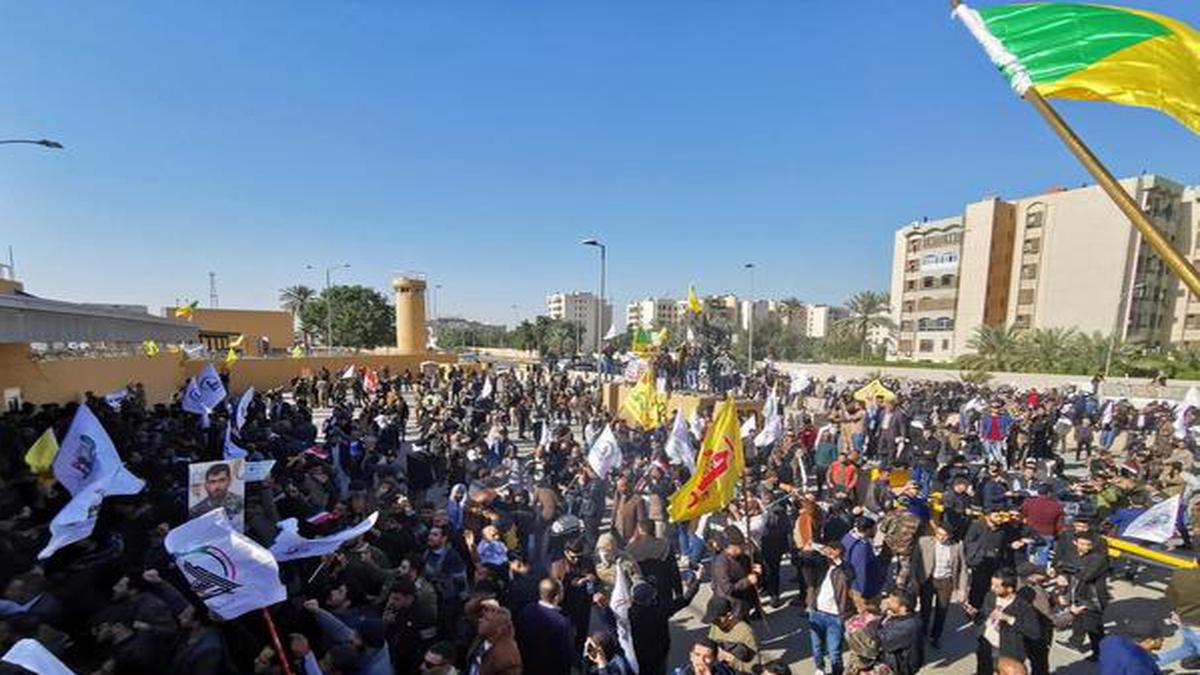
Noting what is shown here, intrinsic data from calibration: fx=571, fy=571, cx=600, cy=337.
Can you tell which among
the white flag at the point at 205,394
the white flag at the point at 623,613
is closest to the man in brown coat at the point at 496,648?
the white flag at the point at 623,613

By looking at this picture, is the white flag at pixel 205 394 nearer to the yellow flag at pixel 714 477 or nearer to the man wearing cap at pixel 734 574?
the yellow flag at pixel 714 477

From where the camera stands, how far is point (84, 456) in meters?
5.86

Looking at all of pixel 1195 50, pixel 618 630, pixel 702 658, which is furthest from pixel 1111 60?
pixel 618 630

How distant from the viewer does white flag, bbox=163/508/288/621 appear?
3.26 metres

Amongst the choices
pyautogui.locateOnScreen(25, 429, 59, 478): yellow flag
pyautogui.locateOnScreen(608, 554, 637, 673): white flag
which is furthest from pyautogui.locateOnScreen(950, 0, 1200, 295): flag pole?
pyautogui.locateOnScreen(25, 429, 59, 478): yellow flag

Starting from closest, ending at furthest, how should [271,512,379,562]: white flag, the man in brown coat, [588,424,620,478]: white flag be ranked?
the man in brown coat < [271,512,379,562]: white flag < [588,424,620,478]: white flag

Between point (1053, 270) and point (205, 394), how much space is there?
67.7 metres

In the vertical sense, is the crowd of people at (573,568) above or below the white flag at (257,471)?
below

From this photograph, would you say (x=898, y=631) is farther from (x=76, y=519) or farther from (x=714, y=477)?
(x=76, y=519)

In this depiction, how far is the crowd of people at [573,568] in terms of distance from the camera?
3.84 metres

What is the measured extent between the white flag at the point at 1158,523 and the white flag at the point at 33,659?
9975 mm

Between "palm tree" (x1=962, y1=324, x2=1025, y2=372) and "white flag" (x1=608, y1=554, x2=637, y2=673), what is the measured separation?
137ft

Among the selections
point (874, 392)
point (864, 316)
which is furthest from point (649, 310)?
point (874, 392)

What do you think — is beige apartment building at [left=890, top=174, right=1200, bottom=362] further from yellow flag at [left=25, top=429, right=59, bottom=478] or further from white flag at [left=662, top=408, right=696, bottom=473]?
yellow flag at [left=25, top=429, right=59, bottom=478]
